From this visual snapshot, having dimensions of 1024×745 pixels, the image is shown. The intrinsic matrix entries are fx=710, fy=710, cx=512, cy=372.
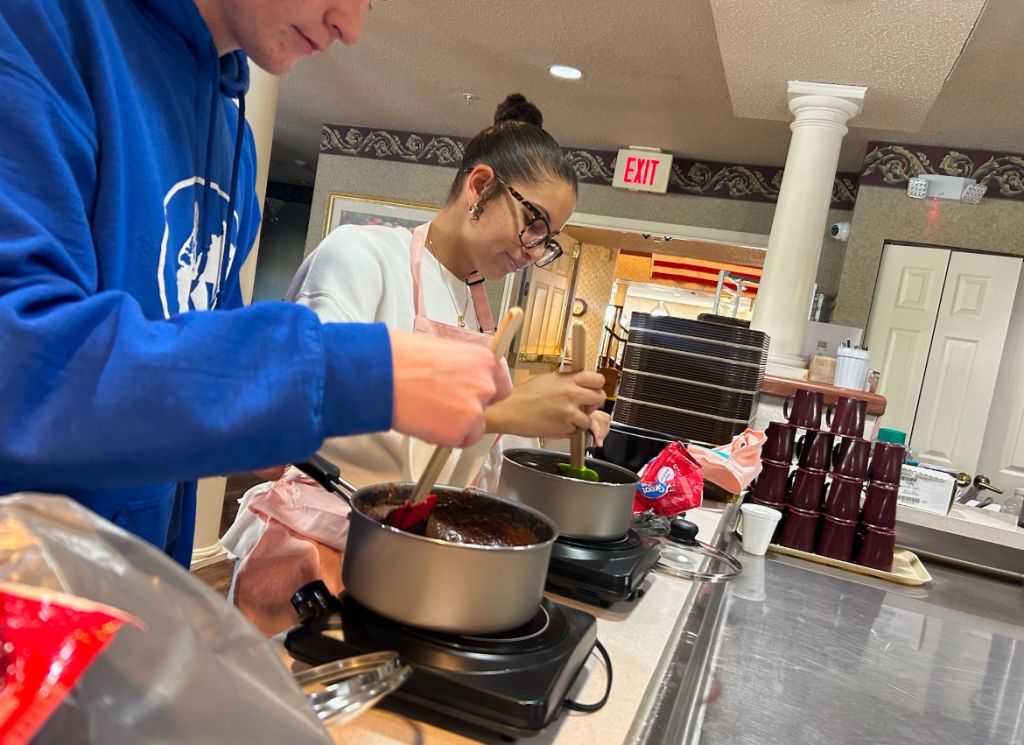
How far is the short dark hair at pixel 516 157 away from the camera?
1.36m

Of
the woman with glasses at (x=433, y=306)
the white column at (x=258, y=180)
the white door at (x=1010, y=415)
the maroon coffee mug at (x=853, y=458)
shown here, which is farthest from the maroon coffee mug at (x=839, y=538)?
the white door at (x=1010, y=415)

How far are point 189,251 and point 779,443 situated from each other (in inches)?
61.2

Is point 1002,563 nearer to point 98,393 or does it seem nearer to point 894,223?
point 98,393

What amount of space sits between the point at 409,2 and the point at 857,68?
2307 millimetres

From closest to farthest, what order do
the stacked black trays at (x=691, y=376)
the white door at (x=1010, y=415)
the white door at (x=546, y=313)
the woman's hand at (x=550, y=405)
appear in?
1. the woman's hand at (x=550, y=405)
2. the stacked black trays at (x=691, y=376)
3. the white door at (x=1010, y=415)
4. the white door at (x=546, y=313)

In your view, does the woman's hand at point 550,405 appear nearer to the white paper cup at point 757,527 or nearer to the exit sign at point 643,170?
the white paper cup at point 757,527

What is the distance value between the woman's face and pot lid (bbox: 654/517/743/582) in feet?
1.98

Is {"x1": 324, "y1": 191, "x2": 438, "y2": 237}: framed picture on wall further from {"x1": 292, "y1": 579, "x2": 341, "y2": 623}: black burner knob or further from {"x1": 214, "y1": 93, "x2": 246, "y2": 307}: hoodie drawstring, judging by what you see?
{"x1": 292, "y1": 579, "x2": 341, "y2": 623}: black burner knob

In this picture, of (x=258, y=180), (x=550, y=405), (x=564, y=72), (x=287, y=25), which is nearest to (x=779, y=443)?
(x=550, y=405)

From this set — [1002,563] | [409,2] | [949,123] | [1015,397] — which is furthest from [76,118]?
[1015,397]

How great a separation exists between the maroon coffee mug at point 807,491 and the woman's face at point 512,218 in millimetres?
942

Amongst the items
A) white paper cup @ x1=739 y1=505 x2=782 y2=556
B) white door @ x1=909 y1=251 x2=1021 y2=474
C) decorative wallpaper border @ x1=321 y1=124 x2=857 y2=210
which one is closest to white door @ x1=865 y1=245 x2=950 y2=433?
white door @ x1=909 y1=251 x2=1021 y2=474

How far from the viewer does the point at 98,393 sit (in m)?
0.40

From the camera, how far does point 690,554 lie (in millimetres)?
1240
